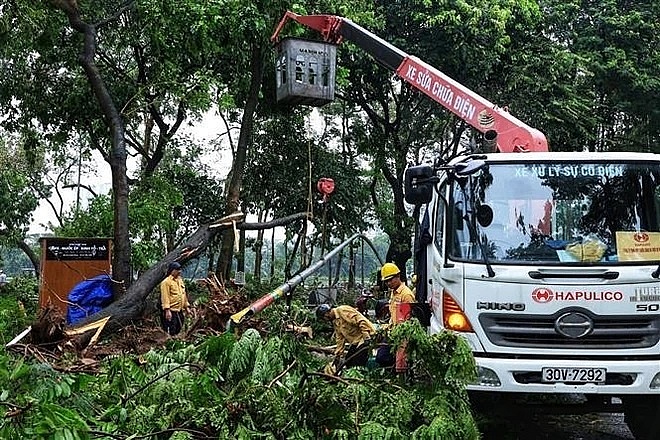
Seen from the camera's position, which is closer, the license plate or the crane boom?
the license plate

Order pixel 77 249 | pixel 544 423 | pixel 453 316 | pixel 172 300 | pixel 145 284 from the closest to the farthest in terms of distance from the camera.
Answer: pixel 453 316 < pixel 544 423 < pixel 172 300 < pixel 145 284 < pixel 77 249

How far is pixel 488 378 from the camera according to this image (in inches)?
217

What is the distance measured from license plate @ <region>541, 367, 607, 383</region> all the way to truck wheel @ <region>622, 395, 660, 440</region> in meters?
0.35

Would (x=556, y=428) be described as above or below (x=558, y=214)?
below

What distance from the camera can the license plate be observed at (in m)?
5.42

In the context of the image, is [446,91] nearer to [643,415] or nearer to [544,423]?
[544,423]

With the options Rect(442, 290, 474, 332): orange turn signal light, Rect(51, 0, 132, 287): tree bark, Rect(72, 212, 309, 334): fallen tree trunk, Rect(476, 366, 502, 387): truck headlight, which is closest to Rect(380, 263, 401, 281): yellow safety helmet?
Rect(442, 290, 474, 332): orange turn signal light

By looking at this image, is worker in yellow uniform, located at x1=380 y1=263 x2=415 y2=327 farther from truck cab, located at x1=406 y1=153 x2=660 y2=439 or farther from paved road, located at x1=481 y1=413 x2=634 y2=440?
paved road, located at x1=481 y1=413 x2=634 y2=440

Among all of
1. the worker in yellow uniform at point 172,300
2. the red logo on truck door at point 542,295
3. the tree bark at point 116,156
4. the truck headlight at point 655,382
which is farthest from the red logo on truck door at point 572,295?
the tree bark at point 116,156

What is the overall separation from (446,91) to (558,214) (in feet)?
11.2

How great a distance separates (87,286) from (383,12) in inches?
424

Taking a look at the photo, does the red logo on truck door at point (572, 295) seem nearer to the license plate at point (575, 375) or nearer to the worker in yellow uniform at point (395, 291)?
the license plate at point (575, 375)

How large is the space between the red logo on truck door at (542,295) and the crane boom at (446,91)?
224cm

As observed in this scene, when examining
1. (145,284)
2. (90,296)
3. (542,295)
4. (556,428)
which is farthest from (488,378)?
(90,296)
